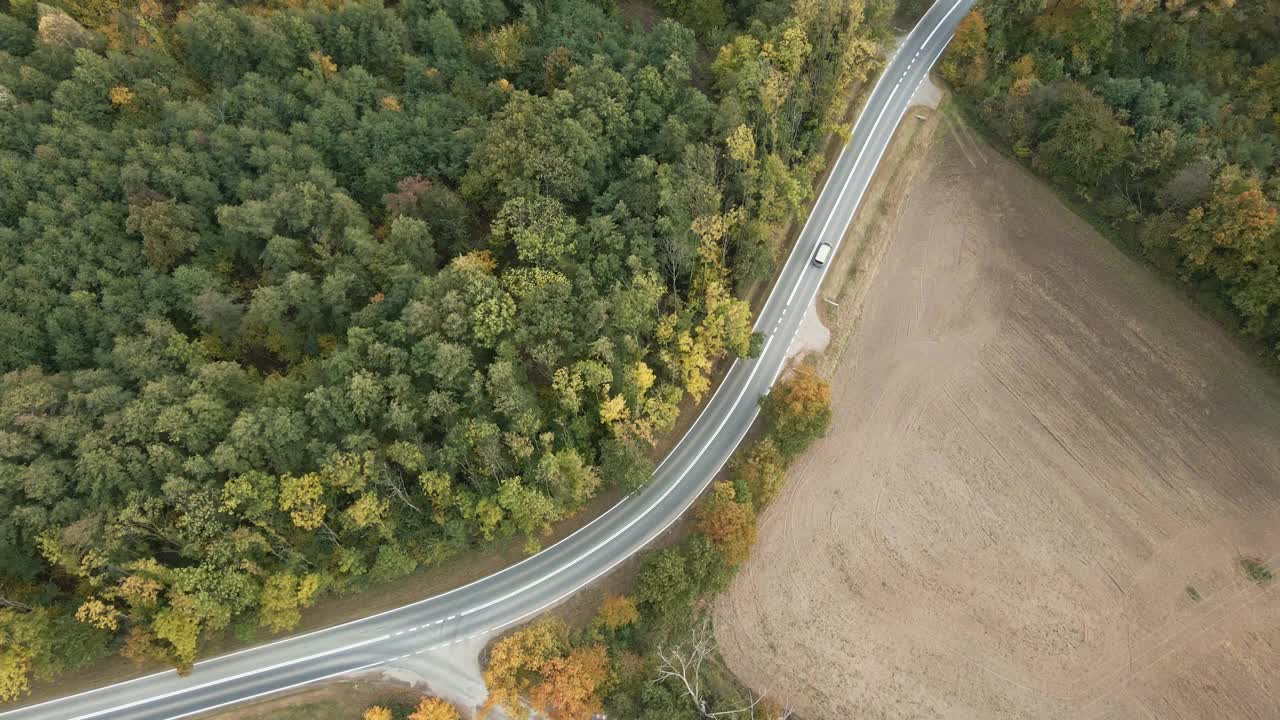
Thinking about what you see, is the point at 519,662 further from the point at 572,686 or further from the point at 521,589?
the point at 521,589

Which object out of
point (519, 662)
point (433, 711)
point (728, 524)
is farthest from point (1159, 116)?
point (433, 711)

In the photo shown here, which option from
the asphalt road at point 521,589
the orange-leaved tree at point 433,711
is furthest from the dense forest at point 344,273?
the orange-leaved tree at point 433,711

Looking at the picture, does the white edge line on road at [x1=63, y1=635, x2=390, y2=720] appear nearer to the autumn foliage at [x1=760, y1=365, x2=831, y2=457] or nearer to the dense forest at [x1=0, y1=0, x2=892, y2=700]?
the dense forest at [x1=0, y1=0, x2=892, y2=700]

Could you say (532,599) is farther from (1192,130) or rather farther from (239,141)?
(1192,130)

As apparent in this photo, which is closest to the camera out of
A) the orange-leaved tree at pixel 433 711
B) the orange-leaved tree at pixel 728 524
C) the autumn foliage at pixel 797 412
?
the orange-leaved tree at pixel 433 711

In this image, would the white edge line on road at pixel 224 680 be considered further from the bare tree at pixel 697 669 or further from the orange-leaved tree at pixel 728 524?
the orange-leaved tree at pixel 728 524
